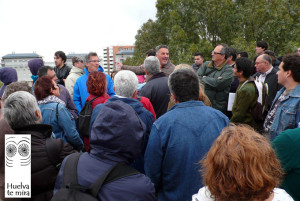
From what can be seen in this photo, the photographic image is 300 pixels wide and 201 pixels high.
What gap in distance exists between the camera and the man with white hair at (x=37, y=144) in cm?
249

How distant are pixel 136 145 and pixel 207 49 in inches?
677

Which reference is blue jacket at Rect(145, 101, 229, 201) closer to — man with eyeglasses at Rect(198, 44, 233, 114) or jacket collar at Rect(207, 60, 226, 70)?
man with eyeglasses at Rect(198, 44, 233, 114)

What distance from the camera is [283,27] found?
1518cm

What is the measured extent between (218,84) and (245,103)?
33.6 inches

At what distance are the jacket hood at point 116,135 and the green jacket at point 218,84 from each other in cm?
335

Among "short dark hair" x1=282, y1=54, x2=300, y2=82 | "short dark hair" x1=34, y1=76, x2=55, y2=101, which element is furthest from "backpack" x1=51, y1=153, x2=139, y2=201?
"short dark hair" x1=282, y1=54, x2=300, y2=82

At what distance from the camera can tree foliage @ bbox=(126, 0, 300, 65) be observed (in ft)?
50.6

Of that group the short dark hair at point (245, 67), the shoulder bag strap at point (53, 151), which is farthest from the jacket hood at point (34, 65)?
the short dark hair at point (245, 67)

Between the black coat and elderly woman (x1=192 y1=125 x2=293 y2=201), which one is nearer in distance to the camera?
elderly woman (x1=192 y1=125 x2=293 y2=201)

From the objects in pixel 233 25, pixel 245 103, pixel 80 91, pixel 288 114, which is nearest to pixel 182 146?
pixel 288 114

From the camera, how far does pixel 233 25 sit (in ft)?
59.7

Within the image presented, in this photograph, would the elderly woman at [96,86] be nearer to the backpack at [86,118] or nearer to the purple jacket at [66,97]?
the backpack at [86,118]

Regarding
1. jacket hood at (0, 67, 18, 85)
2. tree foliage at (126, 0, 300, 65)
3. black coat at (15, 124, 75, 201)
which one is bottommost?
black coat at (15, 124, 75, 201)

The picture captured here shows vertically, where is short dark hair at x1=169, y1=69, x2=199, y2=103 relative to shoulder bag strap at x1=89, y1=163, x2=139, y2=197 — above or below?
above
